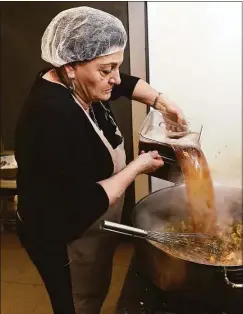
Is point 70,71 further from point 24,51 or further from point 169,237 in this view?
point 169,237

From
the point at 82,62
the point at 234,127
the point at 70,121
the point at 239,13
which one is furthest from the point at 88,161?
the point at 239,13

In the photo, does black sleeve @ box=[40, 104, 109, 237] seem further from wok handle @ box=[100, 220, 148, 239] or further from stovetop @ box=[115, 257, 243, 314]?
stovetop @ box=[115, 257, 243, 314]

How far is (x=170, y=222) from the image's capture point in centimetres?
106

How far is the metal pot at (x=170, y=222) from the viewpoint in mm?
824

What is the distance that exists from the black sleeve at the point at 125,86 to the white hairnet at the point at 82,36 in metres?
0.13

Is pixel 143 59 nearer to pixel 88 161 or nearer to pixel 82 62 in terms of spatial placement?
pixel 82 62

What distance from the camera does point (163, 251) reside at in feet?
2.80

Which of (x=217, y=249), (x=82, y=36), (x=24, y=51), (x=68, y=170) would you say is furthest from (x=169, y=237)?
(x=24, y=51)

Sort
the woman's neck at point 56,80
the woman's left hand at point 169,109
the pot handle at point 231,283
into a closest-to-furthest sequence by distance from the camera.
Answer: the pot handle at point 231,283 < the woman's neck at point 56,80 < the woman's left hand at point 169,109

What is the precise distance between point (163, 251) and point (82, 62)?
1.42ft

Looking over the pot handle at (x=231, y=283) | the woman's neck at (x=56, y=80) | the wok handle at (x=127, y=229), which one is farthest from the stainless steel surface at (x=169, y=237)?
the woman's neck at (x=56, y=80)

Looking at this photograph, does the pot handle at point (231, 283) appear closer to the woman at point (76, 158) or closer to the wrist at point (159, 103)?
the woman at point (76, 158)

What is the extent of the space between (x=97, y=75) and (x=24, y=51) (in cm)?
27

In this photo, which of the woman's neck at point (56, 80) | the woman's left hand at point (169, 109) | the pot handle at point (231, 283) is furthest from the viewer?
the woman's left hand at point (169, 109)
